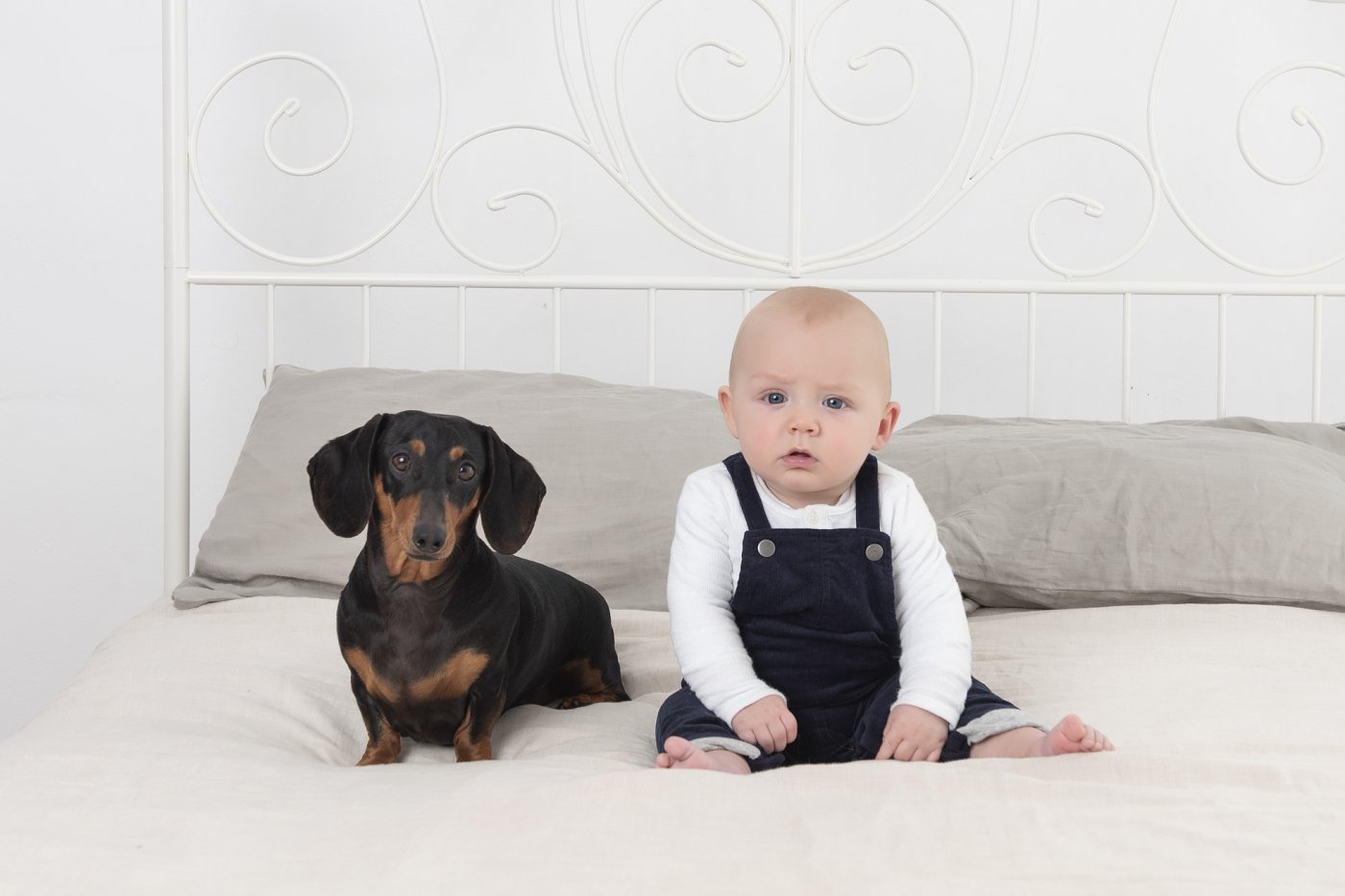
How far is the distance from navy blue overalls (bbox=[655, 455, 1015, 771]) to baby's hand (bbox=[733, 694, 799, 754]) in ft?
0.18

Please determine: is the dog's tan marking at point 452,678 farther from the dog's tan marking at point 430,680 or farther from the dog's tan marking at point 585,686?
the dog's tan marking at point 585,686

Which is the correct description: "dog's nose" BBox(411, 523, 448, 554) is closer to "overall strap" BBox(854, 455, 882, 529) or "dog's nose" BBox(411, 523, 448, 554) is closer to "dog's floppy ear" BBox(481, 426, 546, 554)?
"dog's floppy ear" BBox(481, 426, 546, 554)

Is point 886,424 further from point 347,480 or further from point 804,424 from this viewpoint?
point 347,480

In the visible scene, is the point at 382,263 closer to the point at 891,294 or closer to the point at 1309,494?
the point at 891,294

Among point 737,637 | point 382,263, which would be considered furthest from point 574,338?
point 737,637

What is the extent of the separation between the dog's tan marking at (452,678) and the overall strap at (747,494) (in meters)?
0.26

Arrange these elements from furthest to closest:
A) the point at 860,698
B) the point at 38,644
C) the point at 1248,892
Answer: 1. the point at 38,644
2. the point at 860,698
3. the point at 1248,892

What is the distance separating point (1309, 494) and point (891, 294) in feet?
3.14

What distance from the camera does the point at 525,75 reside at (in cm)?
228

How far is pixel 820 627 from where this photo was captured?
1.08m

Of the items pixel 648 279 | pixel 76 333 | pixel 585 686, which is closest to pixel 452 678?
pixel 585 686

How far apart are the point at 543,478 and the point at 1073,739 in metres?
0.84

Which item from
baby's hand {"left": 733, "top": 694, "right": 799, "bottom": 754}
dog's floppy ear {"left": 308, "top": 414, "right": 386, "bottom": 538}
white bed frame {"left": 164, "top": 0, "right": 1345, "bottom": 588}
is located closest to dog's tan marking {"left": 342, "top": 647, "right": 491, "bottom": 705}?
dog's floppy ear {"left": 308, "top": 414, "right": 386, "bottom": 538}

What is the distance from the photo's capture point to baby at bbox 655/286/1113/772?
104 centimetres
